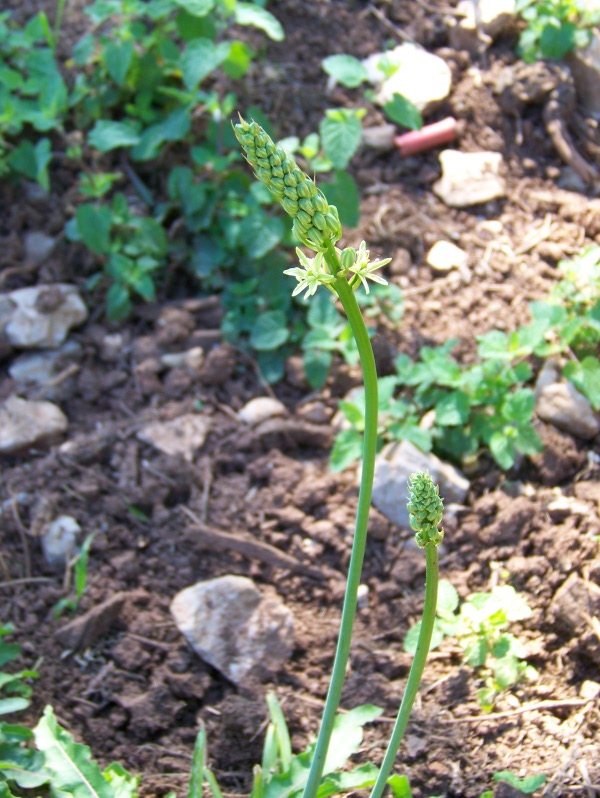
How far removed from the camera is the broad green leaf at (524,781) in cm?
190

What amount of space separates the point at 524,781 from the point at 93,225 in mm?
2515

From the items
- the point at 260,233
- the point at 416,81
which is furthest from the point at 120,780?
the point at 416,81

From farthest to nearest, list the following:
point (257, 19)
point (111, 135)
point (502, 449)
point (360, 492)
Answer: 1. point (111, 135)
2. point (257, 19)
3. point (502, 449)
4. point (360, 492)

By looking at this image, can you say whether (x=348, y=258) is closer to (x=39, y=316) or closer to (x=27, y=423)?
(x=27, y=423)

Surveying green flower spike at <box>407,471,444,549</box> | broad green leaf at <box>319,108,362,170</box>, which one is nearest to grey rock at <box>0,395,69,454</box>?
broad green leaf at <box>319,108,362,170</box>

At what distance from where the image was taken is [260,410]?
10.0 ft

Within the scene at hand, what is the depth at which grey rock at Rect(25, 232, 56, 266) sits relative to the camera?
3.59 meters

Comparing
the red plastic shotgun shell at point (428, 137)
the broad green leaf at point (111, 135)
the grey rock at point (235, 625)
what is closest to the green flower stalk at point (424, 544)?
the grey rock at point (235, 625)

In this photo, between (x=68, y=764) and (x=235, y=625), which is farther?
(x=235, y=625)

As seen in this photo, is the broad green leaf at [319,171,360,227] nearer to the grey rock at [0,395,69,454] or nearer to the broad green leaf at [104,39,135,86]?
the broad green leaf at [104,39,135,86]

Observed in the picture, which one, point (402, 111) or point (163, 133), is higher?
point (402, 111)

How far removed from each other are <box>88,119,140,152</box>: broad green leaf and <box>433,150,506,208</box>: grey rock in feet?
4.29

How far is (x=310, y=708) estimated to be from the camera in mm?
2312

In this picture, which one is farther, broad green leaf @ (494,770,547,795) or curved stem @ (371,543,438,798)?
broad green leaf @ (494,770,547,795)
